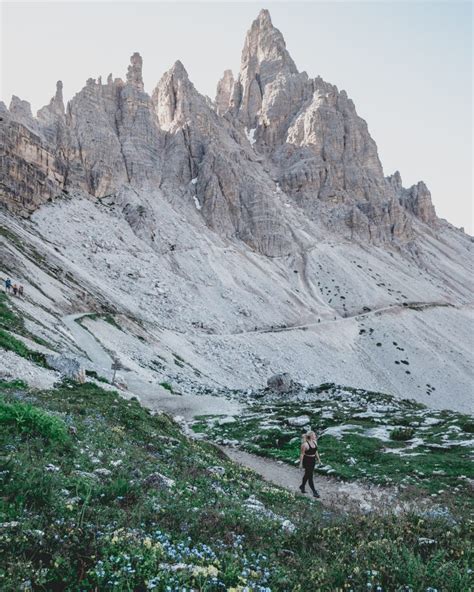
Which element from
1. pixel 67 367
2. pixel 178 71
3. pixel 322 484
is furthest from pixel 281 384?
pixel 178 71

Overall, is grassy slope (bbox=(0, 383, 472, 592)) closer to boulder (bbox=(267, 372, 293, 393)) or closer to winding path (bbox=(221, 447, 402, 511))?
winding path (bbox=(221, 447, 402, 511))

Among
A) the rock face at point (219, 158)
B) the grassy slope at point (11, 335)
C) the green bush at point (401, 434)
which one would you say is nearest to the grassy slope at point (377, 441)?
the green bush at point (401, 434)

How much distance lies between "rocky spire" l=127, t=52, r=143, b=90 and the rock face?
412 millimetres

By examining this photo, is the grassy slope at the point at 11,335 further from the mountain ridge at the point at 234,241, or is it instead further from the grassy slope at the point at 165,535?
the grassy slope at the point at 165,535

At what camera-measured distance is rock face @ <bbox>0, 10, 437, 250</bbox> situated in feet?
328

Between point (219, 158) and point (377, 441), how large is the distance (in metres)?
122

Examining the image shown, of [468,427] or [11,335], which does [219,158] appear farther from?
[468,427]

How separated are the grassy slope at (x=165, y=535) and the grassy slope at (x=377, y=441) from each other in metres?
6.47

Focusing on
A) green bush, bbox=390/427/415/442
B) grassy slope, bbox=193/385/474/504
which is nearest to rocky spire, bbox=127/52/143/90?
grassy slope, bbox=193/385/474/504

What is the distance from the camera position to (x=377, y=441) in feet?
65.4

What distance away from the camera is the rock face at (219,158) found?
10012 cm

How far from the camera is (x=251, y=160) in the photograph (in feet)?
504

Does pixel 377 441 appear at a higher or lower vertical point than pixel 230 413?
higher

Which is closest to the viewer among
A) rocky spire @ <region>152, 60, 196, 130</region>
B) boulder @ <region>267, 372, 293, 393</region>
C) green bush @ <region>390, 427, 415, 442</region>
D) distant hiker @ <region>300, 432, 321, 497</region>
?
distant hiker @ <region>300, 432, 321, 497</region>
